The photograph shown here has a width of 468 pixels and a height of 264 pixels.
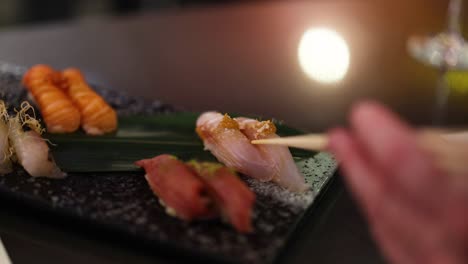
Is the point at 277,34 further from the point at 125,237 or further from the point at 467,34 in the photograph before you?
the point at 125,237

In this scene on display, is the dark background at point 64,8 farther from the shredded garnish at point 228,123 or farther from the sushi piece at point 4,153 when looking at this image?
the shredded garnish at point 228,123

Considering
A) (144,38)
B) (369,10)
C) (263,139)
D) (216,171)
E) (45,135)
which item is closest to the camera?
(216,171)

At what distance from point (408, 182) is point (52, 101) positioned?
4.00 ft

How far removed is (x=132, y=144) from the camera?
68.4 inches

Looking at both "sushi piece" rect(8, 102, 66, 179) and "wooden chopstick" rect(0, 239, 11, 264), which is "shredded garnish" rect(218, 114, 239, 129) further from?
"wooden chopstick" rect(0, 239, 11, 264)

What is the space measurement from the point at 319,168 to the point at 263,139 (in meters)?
0.17

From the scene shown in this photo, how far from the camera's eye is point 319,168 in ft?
5.17

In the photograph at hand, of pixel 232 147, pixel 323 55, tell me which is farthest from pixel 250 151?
pixel 323 55

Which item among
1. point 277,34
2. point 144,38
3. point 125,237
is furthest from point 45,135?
point 277,34

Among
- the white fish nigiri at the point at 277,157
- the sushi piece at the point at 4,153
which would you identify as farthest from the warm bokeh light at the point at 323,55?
the sushi piece at the point at 4,153

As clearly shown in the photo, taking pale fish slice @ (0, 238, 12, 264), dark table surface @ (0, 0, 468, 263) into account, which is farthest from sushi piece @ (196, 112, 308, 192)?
pale fish slice @ (0, 238, 12, 264)

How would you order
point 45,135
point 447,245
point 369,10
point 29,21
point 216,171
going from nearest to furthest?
point 447,245 < point 216,171 < point 45,135 < point 369,10 < point 29,21

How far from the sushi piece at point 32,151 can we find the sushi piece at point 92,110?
257 millimetres

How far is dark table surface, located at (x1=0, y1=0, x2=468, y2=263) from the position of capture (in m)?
1.32
